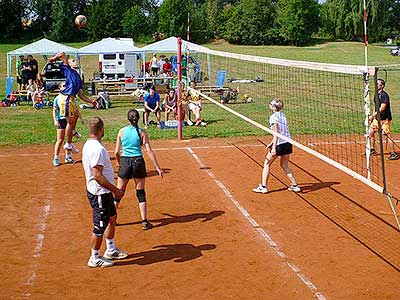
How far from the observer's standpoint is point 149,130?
1720cm

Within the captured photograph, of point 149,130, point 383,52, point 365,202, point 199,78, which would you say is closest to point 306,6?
point 383,52

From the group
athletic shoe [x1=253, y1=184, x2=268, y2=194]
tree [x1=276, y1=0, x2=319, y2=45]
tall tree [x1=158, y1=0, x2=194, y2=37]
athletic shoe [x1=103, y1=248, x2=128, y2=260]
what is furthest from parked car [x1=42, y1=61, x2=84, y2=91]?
tall tree [x1=158, y1=0, x2=194, y2=37]

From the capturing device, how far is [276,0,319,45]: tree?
66625mm

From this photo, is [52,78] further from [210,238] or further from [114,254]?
[114,254]

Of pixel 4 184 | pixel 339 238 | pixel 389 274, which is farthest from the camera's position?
pixel 4 184

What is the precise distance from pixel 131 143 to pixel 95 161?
5.48ft

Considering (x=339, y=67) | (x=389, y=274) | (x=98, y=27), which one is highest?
(x=98, y=27)

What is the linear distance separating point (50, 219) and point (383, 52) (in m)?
49.7

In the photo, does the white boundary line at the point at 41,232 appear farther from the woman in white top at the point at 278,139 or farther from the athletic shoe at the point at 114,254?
the woman in white top at the point at 278,139

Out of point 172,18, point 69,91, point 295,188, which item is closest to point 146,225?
point 295,188

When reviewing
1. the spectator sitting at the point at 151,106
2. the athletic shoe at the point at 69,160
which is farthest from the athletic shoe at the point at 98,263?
the spectator sitting at the point at 151,106

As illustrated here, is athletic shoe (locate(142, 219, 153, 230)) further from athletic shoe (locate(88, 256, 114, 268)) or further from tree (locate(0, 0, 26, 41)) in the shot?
tree (locate(0, 0, 26, 41))

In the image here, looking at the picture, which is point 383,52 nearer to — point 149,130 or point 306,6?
point 306,6

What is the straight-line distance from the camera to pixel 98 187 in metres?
6.87
